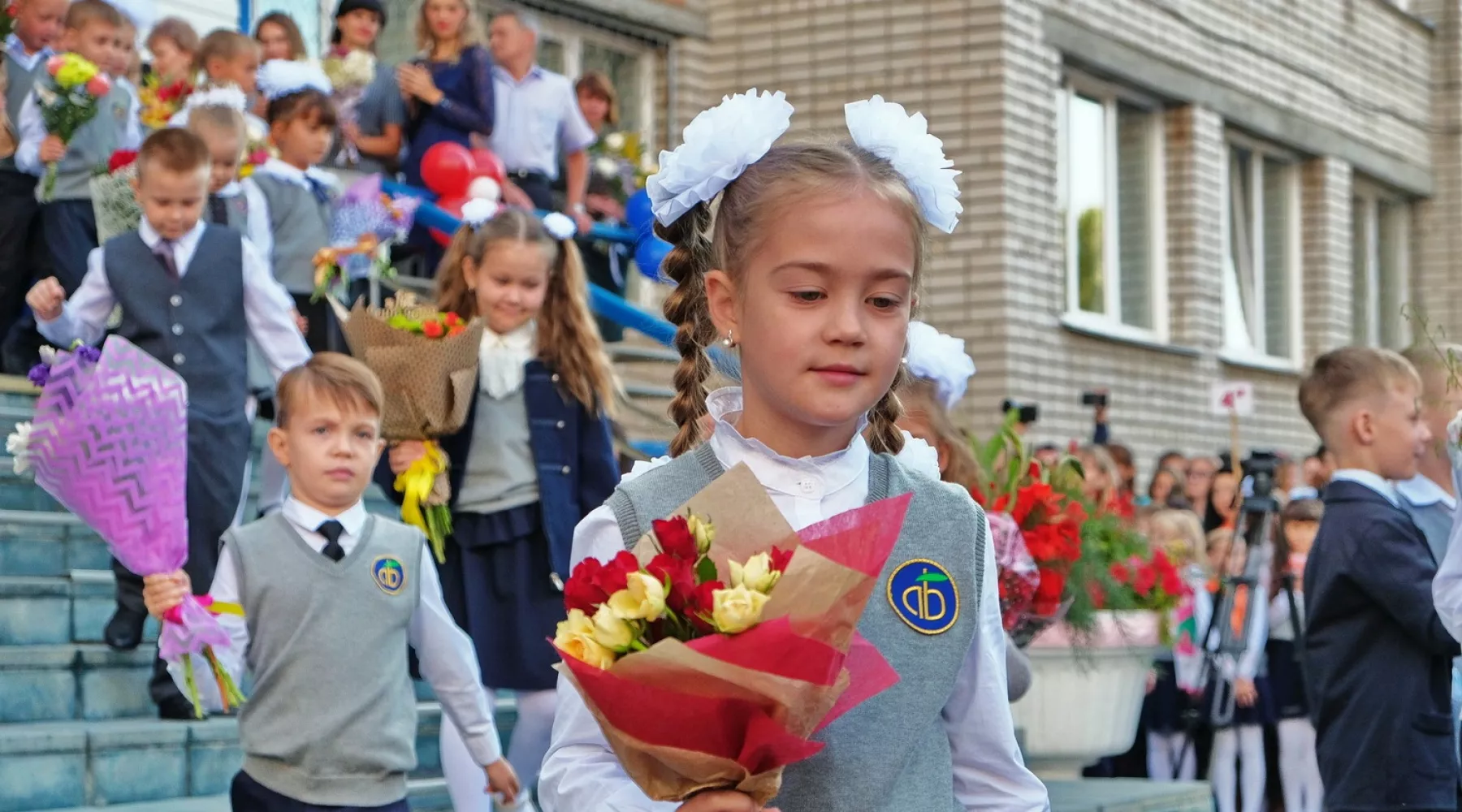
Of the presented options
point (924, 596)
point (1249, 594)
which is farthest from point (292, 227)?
point (924, 596)

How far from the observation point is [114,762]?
526 centimetres

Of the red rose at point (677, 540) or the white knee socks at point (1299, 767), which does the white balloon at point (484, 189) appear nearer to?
the white knee socks at point (1299, 767)

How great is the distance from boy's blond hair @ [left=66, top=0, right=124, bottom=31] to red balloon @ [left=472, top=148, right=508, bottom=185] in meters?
1.78

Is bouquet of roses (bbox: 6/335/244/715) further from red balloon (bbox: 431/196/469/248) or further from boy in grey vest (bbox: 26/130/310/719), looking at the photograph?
red balloon (bbox: 431/196/469/248)

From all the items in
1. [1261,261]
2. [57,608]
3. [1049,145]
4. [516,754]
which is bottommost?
[516,754]

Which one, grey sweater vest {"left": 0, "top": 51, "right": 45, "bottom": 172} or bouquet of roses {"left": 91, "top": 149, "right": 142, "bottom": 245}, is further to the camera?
grey sweater vest {"left": 0, "top": 51, "right": 45, "bottom": 172}

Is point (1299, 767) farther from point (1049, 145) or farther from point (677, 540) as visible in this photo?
point (677, 540)

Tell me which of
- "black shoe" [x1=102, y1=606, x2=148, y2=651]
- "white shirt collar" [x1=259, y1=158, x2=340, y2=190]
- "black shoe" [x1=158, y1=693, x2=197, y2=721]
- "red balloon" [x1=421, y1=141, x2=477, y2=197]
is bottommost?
"black shoe" [x1=158, y1=693, x2=197, y2=721]

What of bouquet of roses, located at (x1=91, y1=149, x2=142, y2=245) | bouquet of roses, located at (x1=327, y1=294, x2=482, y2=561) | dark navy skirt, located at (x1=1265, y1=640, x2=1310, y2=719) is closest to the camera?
bouquet of roses, located at (x1=327, y1=294, x2=482, y2=561)

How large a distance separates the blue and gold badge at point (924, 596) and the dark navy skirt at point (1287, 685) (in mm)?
6916

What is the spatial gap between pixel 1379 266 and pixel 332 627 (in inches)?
679

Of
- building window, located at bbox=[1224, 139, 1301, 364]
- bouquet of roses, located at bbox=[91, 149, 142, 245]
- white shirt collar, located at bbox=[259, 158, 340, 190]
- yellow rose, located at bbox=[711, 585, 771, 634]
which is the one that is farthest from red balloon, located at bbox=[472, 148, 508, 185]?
building window, located at bbox=[1224, 139, 1301, 364]

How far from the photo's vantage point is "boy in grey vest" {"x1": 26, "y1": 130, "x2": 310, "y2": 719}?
19.7 feet

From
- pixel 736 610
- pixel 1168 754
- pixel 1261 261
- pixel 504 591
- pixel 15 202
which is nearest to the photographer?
pixel 736 610
